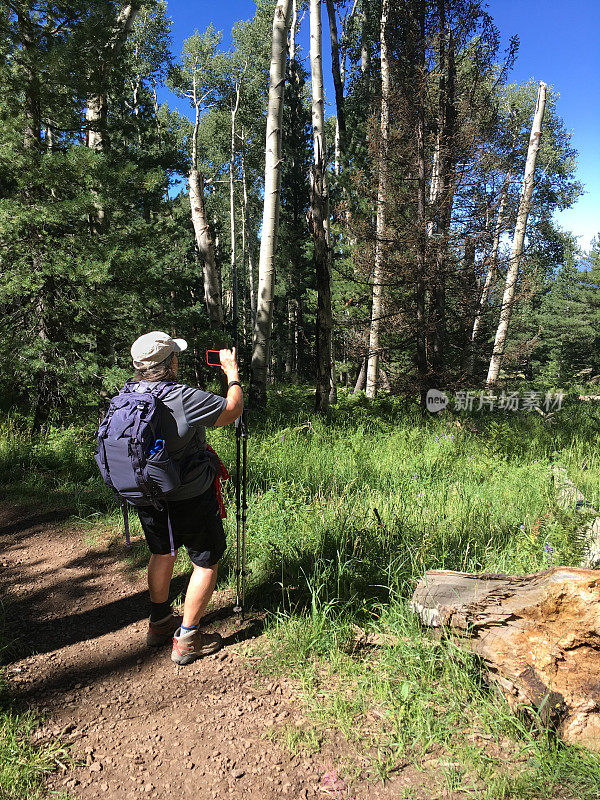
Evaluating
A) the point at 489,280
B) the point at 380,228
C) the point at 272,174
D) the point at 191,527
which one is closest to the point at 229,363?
the point at 191,527

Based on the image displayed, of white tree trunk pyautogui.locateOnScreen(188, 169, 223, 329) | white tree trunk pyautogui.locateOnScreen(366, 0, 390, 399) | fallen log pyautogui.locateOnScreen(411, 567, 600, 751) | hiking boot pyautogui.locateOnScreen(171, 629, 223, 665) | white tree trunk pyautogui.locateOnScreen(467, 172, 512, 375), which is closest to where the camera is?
fallen log pyautogui.locateOnScreen(411, 567, 600, 751)

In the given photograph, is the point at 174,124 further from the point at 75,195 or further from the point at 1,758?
the point at 1,758

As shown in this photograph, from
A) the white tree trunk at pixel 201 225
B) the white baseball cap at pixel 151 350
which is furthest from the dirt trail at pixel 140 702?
the white tree trunk at pixel 201 225

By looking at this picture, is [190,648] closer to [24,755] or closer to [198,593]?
[198,593]

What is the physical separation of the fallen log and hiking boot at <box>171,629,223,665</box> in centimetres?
141

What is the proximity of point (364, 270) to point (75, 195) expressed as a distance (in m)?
5.74

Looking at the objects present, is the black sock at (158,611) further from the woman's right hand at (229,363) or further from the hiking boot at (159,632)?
the woman's right hand at (229,363)

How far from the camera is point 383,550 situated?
354 centimetres

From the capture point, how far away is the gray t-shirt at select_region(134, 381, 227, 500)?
8.20ft

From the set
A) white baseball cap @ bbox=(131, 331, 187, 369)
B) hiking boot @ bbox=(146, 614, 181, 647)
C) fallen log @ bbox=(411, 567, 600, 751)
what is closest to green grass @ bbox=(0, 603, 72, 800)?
hiking boot @ bbox=(146, 614, 181, 647)

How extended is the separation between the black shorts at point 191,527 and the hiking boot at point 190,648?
18.2 inches

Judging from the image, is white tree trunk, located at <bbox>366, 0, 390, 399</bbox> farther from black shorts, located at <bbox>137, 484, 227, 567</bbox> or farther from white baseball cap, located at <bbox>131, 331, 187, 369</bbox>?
black shorts, located at <bbox>137, 484, 227, 567</bbox>

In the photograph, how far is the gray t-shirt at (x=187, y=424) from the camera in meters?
2.50

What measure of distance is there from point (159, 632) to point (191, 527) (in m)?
0.83
